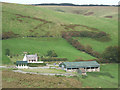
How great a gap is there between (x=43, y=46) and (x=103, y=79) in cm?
4429

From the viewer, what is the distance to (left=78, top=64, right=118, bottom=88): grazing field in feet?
167

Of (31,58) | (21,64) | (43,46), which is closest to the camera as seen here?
(21,64)

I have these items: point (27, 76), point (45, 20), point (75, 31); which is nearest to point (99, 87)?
point (27, 76)

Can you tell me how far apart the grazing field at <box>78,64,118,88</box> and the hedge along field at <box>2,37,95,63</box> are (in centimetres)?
1636

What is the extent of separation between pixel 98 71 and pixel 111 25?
79.8 meters

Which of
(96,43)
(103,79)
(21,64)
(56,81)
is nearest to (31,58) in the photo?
(21,64)

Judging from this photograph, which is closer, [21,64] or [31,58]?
→ [21,64]

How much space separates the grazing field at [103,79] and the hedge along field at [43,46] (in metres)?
16.4

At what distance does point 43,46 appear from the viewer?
94625 mm

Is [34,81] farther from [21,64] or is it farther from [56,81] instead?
[21,64]

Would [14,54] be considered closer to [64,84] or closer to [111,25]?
[64,84]

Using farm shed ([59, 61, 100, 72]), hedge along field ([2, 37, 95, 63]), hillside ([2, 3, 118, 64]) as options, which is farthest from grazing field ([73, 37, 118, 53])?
farm shed ([59, 61, 100, 72])

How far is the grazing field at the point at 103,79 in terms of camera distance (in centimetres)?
5087

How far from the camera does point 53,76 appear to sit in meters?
57.1
